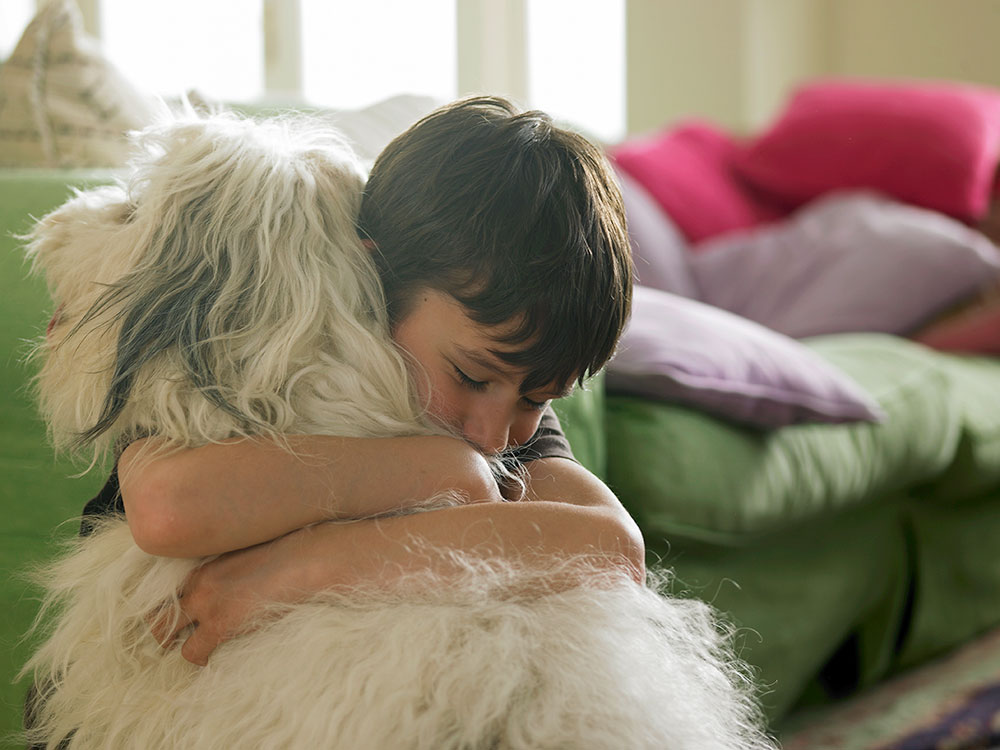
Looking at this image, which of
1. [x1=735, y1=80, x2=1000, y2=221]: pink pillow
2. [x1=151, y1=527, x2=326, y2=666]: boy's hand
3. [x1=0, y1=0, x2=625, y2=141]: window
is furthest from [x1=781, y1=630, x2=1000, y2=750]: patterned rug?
[x1=0, y1=0, x2=625, y2=141]: window

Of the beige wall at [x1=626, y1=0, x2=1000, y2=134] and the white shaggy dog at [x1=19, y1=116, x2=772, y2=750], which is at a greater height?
the beige wall at [x1=626, y1=0, x2=1000, y2=134]

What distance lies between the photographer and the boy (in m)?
0.61

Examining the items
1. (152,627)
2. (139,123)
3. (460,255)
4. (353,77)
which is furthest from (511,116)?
(353,77)

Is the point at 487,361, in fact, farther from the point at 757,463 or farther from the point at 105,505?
the point at 757,463

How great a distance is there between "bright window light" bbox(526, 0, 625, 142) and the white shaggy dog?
250cm

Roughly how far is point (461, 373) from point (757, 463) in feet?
1.85

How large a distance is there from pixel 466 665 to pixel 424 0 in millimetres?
2701

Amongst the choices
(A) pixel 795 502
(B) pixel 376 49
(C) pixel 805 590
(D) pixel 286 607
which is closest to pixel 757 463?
(A) pixel 795 502

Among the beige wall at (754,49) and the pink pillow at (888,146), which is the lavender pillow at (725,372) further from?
the beige wall at (754,49)

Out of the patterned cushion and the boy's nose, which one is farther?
the patterned cushion

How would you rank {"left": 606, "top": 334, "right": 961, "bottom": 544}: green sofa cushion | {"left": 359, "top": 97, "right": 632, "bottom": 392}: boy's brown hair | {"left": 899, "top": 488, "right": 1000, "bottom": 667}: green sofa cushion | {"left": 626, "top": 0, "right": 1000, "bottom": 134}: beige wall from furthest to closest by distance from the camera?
{"left": 626, "top": 0, "right": 1000, "bottom": 134}: beige wall → {"left": 899, "top": 488, "right": 1000, "bottom": 667}: green sofa cushion → {"left": 606, "top": 334, "right": 961, "bottom": 544}: green sofa cushion → {"left": 359, "top": 97, "right": 632, "bottom": 392}: boy's brown hair

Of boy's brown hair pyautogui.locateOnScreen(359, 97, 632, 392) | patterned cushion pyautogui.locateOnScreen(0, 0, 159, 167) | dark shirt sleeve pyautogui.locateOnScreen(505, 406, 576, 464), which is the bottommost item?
dark shirt sleeve pyautogui.locateOnScreen(505, 406, 576, 464)

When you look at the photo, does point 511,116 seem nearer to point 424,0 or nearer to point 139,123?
point 139,123

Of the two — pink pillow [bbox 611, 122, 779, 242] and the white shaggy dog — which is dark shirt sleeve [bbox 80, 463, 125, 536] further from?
pink pillow [bbox 611, 122, 779, 242]
